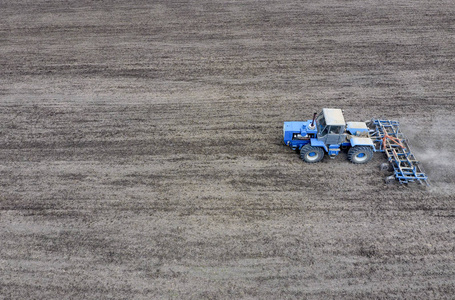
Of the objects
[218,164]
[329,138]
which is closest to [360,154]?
[329,138]

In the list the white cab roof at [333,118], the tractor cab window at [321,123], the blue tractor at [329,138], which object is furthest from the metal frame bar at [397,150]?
the tractor cab window at [321,123]

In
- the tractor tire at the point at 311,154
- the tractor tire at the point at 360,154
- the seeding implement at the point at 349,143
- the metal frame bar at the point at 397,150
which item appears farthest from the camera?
the tractor tire at the point at 311,154

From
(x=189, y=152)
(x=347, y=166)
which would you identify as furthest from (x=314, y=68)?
(x=189, y=152)

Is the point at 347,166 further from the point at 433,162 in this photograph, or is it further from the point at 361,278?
the point at 361,278

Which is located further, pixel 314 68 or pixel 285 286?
pixel 314 68

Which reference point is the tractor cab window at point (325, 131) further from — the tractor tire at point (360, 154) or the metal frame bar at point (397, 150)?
the metal frame bar at point (397, 150)

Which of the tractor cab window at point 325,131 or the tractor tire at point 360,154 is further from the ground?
the tractor cab window at point 325,131

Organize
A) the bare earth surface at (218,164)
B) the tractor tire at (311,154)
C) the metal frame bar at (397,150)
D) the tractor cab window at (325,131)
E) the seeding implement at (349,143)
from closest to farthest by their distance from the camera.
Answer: the bare earth surface at (218,164), the metal frame bar at (397,150), the seeding implement at (349,143), the tractor cab window at (325,131), the tractor tire at (311,154)

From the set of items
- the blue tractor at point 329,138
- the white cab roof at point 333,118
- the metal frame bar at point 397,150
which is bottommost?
the metal frame bar at point 397,150
